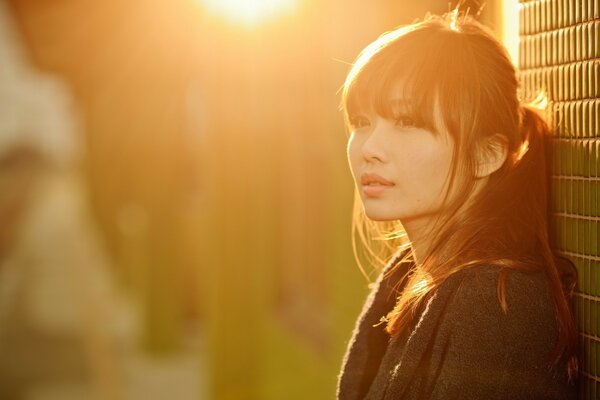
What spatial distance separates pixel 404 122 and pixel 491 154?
216mm

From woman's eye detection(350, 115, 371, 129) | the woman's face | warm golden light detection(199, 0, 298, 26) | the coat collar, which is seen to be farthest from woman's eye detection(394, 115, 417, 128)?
warm golden light detection(199, 0, 298, 26)

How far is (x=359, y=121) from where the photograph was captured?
8.36 ft

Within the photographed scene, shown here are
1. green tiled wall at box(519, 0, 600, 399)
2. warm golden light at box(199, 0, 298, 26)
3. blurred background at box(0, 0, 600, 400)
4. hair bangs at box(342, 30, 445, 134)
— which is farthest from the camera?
warm golden light at box(199, 0, 298, 26)

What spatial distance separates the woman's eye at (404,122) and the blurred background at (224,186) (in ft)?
1.11

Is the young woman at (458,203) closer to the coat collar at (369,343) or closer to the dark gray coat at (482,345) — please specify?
the dark gray coat at (482,345)

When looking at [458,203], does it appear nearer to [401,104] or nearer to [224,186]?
[401,104]

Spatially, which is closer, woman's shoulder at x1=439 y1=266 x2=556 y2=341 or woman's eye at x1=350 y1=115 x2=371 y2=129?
woman's shoulder at x1=439 y1=266 x2=556 y2=341

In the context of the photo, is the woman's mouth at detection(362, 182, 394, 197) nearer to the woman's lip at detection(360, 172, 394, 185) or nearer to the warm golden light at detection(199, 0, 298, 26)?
the woman's lip at detection(360, 172, 394, 185)

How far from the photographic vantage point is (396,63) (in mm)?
2428

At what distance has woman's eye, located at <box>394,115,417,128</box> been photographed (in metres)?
2.41

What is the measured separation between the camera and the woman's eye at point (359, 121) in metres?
2.53

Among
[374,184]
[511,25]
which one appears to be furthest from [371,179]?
[511,25]

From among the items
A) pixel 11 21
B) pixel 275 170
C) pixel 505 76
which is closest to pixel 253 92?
pixel 275 170

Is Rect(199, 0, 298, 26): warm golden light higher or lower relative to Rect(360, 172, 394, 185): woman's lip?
higher
